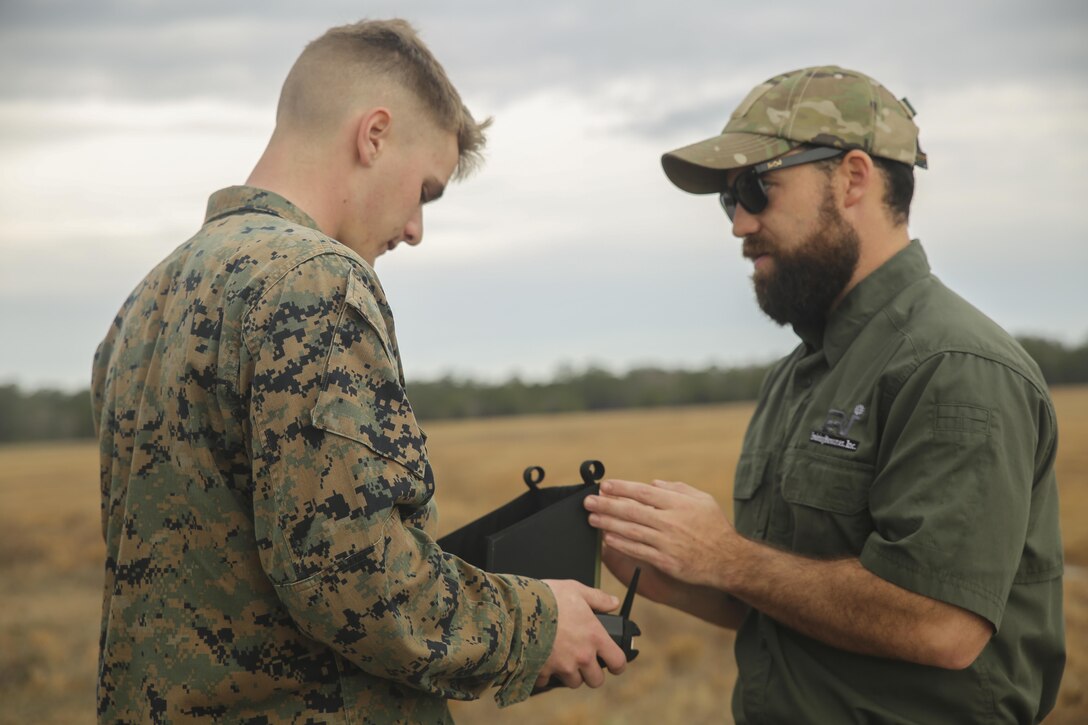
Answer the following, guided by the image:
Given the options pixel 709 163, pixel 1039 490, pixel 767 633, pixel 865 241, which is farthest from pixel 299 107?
pixel 1039 490

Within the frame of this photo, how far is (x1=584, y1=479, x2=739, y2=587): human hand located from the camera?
10.7 feet

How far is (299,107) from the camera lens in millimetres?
3025

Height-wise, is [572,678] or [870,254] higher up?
[870,254]

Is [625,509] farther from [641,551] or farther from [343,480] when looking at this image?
[343,480]

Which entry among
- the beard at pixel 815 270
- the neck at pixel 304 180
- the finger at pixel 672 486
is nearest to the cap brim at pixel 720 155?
the beard at pixel 815 270

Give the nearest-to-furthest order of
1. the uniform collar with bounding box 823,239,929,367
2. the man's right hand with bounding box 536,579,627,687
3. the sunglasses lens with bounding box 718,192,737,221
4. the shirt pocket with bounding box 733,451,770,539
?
the man's right hand with bounding box 536,579,627,687
the uniform collar with bounding box 823,239,929,367
the shirt pocket with bounding box 733,451,770,539
the sunglasses lens with bounding box 718,192,737,221

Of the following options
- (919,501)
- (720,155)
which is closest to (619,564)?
(919,501)

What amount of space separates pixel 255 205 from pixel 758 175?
1.95 meters

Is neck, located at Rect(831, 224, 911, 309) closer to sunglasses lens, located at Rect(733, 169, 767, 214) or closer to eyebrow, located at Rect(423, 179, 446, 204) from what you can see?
sunglasses lens, located at Rect(733, 169, 767, 214)

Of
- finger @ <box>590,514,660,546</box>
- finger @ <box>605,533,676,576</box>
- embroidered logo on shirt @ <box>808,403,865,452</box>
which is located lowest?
finger @ <box>605,533,676,576</box>

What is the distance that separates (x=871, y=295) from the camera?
3.55m

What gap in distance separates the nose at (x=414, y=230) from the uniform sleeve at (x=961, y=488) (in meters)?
1.76

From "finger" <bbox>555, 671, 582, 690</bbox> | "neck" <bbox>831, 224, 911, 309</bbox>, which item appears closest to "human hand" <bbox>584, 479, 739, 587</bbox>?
"finger" <bbox>555, 671, 582, 690</bbox>

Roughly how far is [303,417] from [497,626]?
2.61 feet
